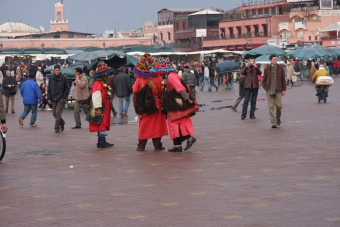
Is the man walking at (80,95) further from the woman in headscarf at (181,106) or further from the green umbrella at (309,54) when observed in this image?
the green umbrella at (309,54)

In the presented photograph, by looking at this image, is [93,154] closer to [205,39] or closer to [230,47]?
[230,47]

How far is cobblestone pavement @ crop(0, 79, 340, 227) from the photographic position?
7.08 meters

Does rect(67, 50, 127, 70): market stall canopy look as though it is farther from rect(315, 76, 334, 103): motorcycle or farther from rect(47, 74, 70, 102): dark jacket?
rect(47, 74, 70, 102): dark jacket

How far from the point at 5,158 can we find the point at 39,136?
13.1ft

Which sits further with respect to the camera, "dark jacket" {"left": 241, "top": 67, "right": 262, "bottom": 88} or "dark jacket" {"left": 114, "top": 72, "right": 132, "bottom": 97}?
"dark jacket" {"left": 114, "top": 72, "right": 132, "bottom": 97}

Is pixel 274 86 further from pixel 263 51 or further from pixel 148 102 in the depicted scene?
pixel 263 51

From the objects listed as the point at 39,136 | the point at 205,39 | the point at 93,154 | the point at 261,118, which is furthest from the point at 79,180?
the point at 205,39

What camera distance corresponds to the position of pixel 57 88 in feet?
54.5

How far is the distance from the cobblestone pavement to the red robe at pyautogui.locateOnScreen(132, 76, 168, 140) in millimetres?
314

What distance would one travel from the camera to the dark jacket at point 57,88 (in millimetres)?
16641

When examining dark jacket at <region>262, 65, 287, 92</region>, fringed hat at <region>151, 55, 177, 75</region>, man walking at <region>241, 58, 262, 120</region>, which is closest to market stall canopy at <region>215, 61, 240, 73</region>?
man walking at <region>241, 58, 262, 120</region>

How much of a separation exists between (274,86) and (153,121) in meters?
4.16

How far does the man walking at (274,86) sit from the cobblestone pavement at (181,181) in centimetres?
35

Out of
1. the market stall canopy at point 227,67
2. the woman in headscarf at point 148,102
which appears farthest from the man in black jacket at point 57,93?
the market stall canopy at point 227,67
